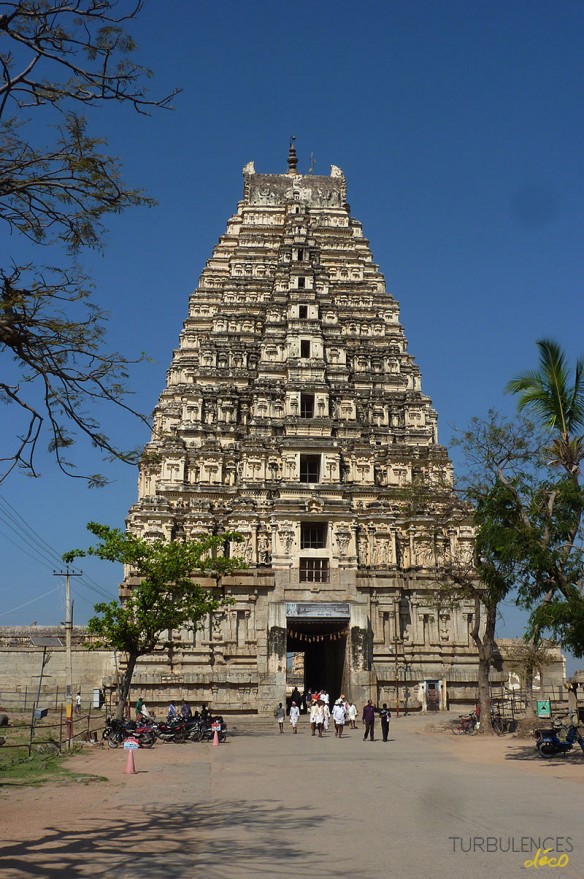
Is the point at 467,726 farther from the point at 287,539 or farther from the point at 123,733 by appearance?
the point at 287,539

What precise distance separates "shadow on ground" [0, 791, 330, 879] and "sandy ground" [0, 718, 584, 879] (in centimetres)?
2

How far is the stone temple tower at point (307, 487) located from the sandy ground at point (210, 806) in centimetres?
940

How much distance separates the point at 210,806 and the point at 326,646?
104 feet

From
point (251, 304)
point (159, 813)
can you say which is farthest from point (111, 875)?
point (251, 304)

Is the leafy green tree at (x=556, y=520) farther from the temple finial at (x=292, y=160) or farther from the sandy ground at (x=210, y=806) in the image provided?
the temple finial at (x=292, y=160)

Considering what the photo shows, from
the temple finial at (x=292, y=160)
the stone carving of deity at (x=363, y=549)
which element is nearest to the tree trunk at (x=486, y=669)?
the stone carving of deity at (x=363, y=549)

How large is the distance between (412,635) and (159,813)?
2843 centimetres

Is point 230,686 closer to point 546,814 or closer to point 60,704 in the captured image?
point 60,704

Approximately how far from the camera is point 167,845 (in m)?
11.0

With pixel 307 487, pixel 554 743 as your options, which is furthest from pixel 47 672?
pixel 554 743

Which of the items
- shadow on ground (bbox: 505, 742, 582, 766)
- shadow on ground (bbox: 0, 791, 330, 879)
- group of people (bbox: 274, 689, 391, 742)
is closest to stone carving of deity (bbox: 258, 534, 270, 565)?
group of people (bbox: 274, 689, 391, 742)

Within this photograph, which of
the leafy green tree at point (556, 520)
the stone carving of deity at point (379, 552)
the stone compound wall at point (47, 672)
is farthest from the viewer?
the stone compound wall at point (47, 672)

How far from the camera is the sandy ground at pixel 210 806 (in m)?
9.99

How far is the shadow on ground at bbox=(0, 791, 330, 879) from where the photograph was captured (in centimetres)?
959
